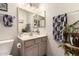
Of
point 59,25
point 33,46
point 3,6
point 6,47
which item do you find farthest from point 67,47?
point 3,6

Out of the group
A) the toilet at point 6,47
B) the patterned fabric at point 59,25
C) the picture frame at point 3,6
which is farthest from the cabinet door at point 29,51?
the picture frame at point 3,6

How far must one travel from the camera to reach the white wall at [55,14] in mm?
929

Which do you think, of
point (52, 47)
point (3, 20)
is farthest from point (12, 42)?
point (52, 47)

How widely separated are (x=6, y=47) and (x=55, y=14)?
81 centimetres

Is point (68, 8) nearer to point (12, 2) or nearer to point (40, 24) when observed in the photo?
point (40, 24)

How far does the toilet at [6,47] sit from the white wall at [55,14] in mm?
517

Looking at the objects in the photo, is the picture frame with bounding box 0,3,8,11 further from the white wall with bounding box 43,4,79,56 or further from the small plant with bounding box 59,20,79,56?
the small plant with bounding box 59,20,79,56

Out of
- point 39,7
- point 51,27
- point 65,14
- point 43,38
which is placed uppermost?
point 39,7

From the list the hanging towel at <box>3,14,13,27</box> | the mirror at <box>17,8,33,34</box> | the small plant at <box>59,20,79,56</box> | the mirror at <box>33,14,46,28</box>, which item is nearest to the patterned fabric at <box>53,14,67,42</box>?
the small plant at <box>59,20,79,56</box>

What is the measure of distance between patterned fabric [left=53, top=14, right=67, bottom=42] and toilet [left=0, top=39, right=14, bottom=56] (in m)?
0.59

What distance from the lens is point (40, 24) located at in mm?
1076

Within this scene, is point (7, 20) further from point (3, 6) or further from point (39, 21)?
point (39, 21)

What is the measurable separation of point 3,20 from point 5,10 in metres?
0.13

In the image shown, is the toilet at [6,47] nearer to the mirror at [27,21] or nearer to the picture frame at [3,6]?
the mirror at [27,21]
